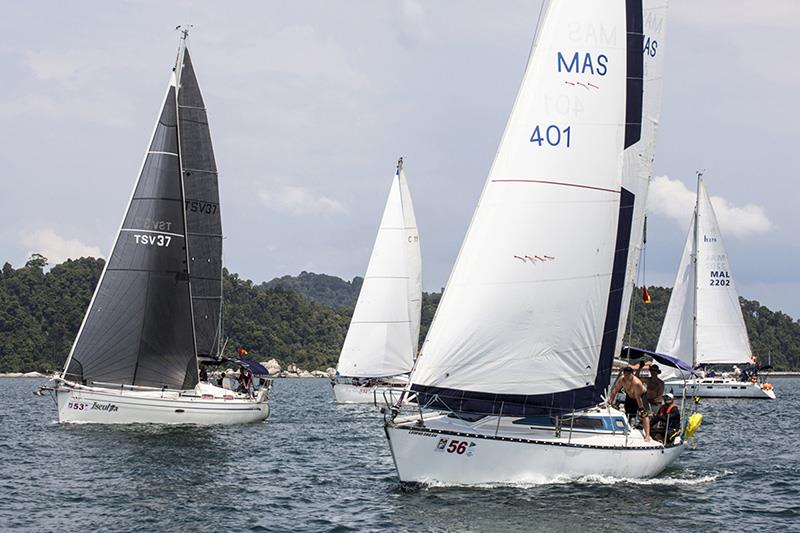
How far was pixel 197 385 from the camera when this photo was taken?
3897 centimetres

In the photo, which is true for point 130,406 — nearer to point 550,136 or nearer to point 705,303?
point 550,136

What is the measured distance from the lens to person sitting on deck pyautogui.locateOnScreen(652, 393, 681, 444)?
26516mm

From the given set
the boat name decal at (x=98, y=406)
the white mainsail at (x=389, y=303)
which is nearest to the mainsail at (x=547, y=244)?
the boat name decal at (x=98, y=406)

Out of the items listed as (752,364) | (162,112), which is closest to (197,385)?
(162,112)

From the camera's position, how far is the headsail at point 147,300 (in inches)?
1470

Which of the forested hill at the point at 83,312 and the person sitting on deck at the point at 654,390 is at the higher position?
the forested hill at the point at 83,312

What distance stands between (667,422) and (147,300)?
19083 mm

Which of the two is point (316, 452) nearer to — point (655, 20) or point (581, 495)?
point (581, 495)

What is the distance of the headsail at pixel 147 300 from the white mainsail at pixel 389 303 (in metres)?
17.6

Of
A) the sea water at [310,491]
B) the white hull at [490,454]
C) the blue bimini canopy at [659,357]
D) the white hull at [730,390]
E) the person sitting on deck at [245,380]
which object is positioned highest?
the white hull at [730,390]

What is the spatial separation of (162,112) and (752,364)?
1827 inches

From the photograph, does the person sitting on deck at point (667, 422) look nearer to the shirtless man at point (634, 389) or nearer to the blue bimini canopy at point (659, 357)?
the shirtless man at point (634, 389)

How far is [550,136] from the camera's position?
24.6 meters

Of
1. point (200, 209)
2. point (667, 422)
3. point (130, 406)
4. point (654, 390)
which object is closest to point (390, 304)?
point (200, 209)
